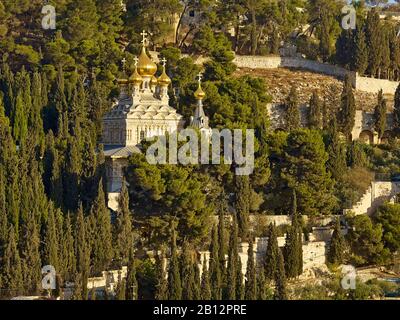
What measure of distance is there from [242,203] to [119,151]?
25.7ft

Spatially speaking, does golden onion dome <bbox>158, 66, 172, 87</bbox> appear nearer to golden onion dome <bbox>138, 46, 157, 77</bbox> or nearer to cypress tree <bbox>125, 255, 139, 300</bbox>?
golden onion dome <bbox>138, 46, 157, 77</bbox>

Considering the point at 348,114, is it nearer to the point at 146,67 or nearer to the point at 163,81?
the point at 163,81

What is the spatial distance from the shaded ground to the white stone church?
9.29 m

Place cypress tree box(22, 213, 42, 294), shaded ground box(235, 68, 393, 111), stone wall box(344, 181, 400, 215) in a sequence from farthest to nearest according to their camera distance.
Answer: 1. shaded ground box(235, 68, 393, 111)
2. stone wall box(344, 181, 400, 215)
3. cypress tree box(22, 213, 42, 294)

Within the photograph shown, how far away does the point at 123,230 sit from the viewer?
52.2m

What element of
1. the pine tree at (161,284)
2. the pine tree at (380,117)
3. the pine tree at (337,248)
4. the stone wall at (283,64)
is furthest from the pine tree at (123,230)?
the stone wall at (283,64)

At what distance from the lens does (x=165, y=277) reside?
160ft

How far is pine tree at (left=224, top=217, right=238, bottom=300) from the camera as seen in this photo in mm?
48119

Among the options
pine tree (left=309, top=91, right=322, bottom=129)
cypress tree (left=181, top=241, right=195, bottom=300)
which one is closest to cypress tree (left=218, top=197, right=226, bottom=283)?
cypress tree (left=181, top=241, right=195, bottom=300)

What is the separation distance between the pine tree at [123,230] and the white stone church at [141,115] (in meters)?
8.09
